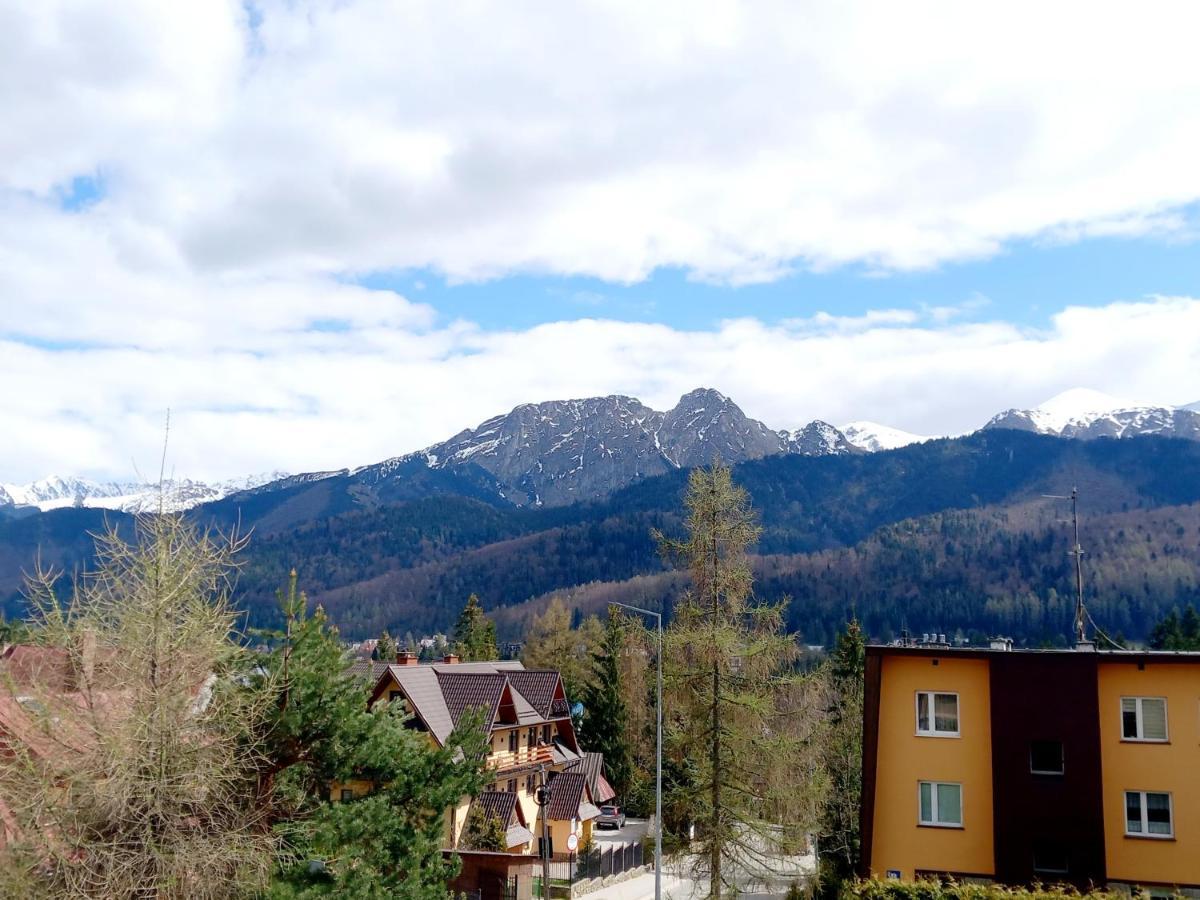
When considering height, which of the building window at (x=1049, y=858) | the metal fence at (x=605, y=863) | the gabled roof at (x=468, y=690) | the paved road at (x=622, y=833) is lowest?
the paved road at (x=622, y=833)

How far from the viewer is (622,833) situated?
202 feet

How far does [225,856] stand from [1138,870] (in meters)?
21.8

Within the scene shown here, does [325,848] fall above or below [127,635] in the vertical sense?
below

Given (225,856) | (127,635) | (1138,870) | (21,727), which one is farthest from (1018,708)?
(21,727)

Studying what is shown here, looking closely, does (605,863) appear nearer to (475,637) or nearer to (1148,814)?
(1148,814)

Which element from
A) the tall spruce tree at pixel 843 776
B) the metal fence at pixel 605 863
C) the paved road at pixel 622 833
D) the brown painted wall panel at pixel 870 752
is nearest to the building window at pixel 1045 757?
the brown painted wall panel at pixel 870 752

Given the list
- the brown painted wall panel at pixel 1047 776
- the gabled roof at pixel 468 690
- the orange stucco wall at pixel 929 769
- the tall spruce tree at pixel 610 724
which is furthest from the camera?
the tall spruce tree at pixel 610 724

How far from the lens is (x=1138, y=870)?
84.7 ft

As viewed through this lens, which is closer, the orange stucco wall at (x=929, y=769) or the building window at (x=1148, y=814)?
the building window at (x=1148, y=814)

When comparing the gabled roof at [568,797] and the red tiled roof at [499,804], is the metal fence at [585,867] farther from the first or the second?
the red tiled roof at [499,804]

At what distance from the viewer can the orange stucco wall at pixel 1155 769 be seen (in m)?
25.7

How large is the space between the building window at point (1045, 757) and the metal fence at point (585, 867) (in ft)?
69.3

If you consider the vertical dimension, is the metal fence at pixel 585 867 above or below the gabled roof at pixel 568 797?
below

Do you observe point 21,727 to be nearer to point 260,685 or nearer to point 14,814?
point 14,814
